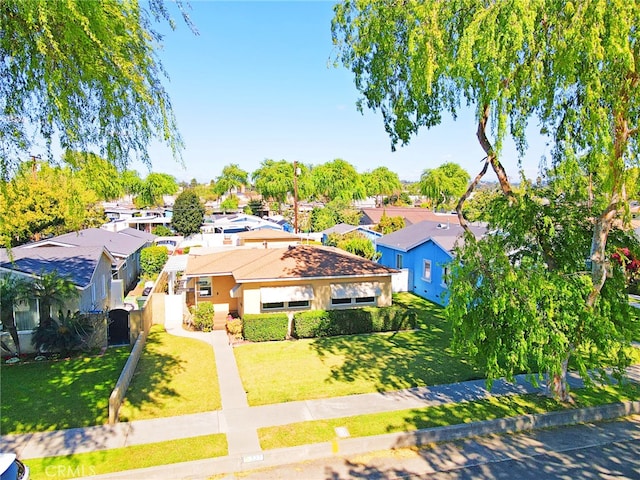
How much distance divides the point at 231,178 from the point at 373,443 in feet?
350

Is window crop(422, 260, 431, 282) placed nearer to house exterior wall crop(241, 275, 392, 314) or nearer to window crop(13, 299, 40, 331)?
house exterior wall crop(241, 275, 392, 314)

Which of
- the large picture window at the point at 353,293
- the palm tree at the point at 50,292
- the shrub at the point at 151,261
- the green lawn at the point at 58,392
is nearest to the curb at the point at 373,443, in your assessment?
the green lawn at the point at 58,392

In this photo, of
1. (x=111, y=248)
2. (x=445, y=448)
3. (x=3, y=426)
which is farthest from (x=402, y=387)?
(x=111, y=248)

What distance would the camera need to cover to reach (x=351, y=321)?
17531 mm

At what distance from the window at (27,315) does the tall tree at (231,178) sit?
97.7 metres

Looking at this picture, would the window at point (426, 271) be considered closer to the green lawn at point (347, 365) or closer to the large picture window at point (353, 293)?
the large picture window at point (353, 293)

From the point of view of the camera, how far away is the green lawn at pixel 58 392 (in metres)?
10.2

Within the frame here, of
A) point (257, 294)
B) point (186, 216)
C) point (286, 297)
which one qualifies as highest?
point (186, 216)

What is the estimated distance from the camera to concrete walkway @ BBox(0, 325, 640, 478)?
8.98 m

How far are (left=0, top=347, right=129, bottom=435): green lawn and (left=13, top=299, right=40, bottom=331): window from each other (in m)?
1.47

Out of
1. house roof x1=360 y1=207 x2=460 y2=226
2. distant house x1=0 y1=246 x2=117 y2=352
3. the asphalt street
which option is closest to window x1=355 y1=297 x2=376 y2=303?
the asphalt street

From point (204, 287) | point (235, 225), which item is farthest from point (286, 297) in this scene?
point (235, 225)

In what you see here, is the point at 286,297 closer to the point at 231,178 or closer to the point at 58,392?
the point at 58,392

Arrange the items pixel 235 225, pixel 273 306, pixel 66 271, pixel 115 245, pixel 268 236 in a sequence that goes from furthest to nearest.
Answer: pixel 235 225
pixel 268 236
pixel 115 245
pixel 273 306
pixel 66 271
